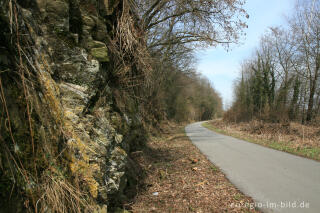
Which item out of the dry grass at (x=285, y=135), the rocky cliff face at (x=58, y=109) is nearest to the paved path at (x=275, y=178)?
the rocky cliff face at (x=58, y=109)

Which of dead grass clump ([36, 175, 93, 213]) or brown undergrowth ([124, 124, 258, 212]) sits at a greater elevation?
dead grass clump ([36, 175, 93, 213])

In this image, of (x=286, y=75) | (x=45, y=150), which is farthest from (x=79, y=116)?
(x=286, y=75)

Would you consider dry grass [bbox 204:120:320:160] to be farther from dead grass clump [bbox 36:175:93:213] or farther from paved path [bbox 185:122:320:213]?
dead grass clump [bbox 36:175:93:213]

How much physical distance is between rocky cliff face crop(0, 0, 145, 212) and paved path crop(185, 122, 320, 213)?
300cm

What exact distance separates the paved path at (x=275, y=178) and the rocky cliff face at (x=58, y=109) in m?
3.00

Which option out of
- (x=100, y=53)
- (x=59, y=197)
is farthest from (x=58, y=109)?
(x=100, y=53)

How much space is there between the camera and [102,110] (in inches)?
115

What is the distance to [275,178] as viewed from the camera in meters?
4.58

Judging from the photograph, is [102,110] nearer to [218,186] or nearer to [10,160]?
[10,160]

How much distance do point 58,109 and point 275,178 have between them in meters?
5.22

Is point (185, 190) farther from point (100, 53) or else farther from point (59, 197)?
point (100, 53)

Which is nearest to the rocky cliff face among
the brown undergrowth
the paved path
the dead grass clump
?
the dead grass clump

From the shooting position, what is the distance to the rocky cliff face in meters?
1.52

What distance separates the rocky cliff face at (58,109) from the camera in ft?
4.99
